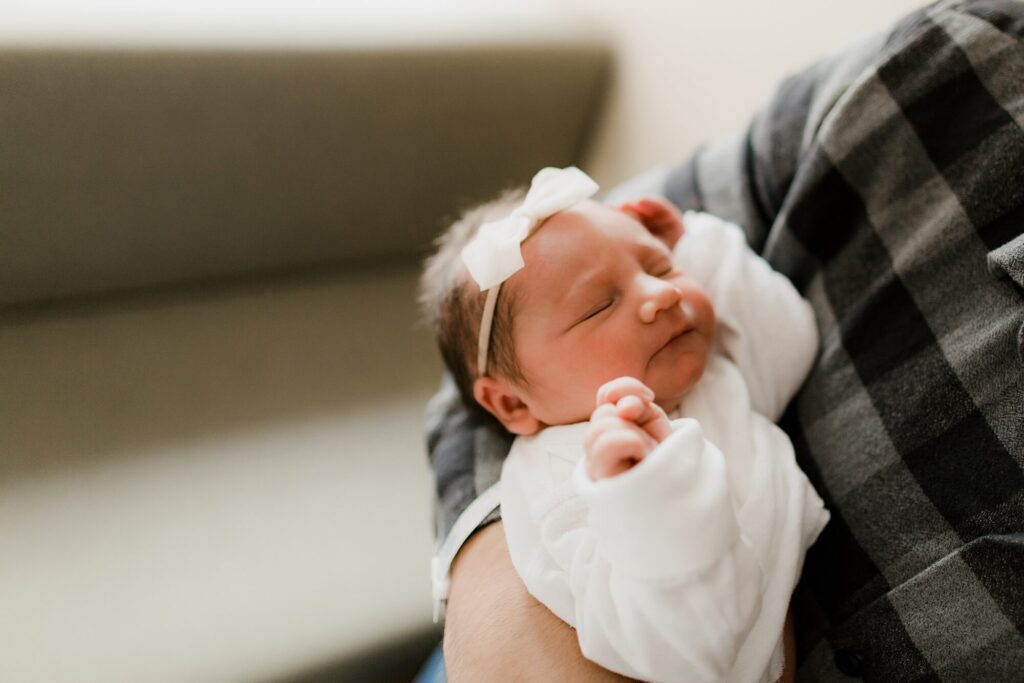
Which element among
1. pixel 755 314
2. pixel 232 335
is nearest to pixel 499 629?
pixel 755 314

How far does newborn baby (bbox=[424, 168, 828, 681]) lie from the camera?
1.98 ft

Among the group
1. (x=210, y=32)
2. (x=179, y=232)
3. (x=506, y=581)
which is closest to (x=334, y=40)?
(x=210, y=32)

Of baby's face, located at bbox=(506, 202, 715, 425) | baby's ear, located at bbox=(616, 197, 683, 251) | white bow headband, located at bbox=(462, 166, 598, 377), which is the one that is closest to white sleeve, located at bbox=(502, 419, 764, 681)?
baby's face, located at bbox=(506, 202, 715, 425)

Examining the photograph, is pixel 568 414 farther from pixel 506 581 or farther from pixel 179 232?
pixel 179 232

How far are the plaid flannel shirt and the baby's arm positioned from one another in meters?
0.16

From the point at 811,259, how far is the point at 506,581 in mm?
506

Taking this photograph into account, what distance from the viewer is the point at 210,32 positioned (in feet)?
3.79

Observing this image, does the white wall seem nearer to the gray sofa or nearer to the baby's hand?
the gray sofa

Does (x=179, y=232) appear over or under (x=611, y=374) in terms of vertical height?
over

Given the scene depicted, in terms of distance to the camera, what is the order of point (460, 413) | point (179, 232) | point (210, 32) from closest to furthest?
1. point (460, 413)
2. point (210, 32)
3. point (179, 232)

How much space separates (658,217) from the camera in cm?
97

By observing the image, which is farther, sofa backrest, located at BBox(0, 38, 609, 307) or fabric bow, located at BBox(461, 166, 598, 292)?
sofa backrest, located at BBox(0, 38, 609, 307)

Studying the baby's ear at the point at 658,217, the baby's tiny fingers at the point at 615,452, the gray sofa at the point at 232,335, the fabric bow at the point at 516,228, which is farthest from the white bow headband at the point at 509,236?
the gray sofa at the point at 232,335

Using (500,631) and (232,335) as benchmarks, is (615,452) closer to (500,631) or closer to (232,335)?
(500,631)
